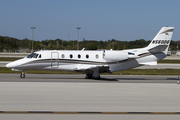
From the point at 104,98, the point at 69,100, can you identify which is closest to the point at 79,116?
the point at 69,100

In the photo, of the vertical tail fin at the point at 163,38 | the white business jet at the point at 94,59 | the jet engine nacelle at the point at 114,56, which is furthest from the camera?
the vertical tail fin at the point at 163,38

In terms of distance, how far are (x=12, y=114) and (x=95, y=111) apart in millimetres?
3188

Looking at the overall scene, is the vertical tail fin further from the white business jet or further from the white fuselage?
the white fuselage

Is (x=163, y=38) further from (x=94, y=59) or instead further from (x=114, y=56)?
(x=94, y=59)

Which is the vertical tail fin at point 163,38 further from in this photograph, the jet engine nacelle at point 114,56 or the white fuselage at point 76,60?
the jet engine nacelle at point 114,56

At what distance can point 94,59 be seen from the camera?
22.9 metres

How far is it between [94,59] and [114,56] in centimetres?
192

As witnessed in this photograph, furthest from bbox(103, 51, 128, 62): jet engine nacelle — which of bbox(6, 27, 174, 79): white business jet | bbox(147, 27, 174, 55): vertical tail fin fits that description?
bbox(147, 27, 174, 55): vertical tail fin

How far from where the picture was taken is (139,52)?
23.6 metres

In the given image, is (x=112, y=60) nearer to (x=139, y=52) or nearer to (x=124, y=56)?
(x=124, y=56)

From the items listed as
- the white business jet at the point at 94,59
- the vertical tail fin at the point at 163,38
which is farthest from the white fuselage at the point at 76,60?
the vertical tail fin at the point at 163,38

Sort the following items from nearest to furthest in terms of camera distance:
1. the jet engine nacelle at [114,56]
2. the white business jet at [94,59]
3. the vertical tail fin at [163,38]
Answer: the white business jet at [94,59]
the jet engine nacelle at [114,56]
the vertical tail fin at [163,38]

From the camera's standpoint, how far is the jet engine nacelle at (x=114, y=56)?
22.6 m

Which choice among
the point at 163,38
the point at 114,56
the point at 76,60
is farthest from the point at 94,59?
the point at 163,38
